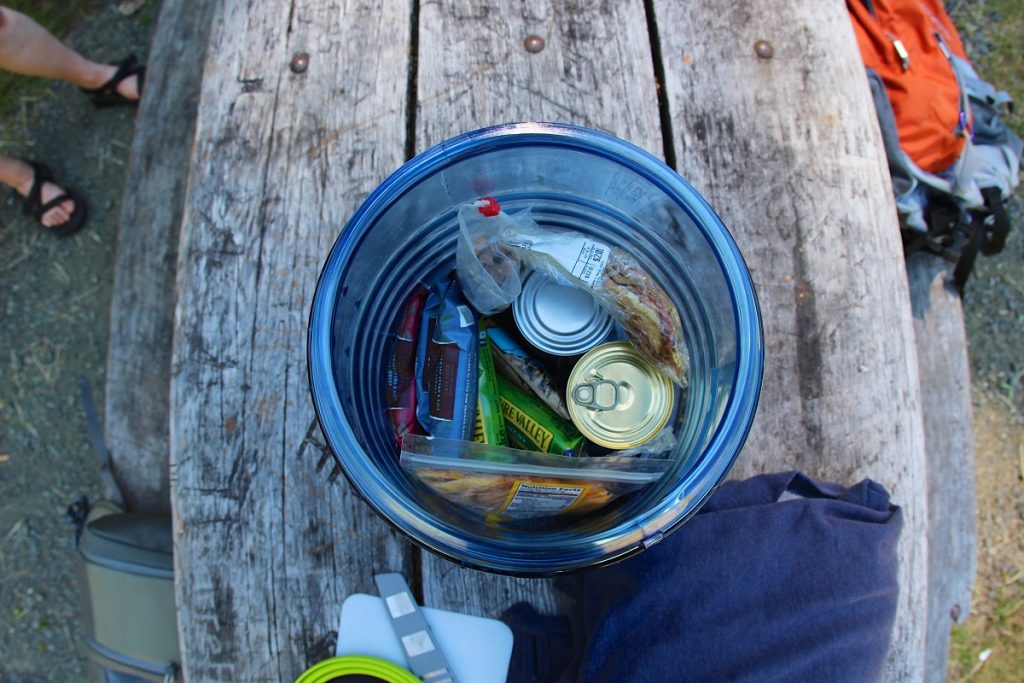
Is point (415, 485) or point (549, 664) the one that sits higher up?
Result: point (415, 485)

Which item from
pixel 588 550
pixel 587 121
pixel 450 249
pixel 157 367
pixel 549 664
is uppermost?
pixel 587 121

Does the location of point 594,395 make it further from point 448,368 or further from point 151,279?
point 151,279

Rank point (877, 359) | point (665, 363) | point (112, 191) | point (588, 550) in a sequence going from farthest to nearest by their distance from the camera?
point (112, 191), point (877, 359), point (665, 363), point (588, 550)

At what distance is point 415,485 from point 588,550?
0.18 meters

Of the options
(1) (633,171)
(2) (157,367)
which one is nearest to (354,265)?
(1) (633,171)

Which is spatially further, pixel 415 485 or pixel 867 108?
pixel 867 108

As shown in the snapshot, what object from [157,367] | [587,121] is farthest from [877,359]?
[157,367]

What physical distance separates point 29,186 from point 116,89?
0.34m

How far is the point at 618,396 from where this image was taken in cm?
73

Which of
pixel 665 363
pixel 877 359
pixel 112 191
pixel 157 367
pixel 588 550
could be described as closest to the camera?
pixel 588 550

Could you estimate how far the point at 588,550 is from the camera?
0.60 metres

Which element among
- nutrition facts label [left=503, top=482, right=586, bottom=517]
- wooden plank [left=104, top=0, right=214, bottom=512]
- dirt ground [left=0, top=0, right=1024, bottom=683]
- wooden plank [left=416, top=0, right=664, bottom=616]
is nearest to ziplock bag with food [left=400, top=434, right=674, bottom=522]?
nutrition facts label [left=503, top=482, right=586, bottom=517]

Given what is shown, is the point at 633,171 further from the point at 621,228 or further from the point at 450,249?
the point at 450,249

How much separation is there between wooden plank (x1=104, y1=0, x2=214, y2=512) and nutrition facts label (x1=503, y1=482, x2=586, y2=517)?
846 mm
